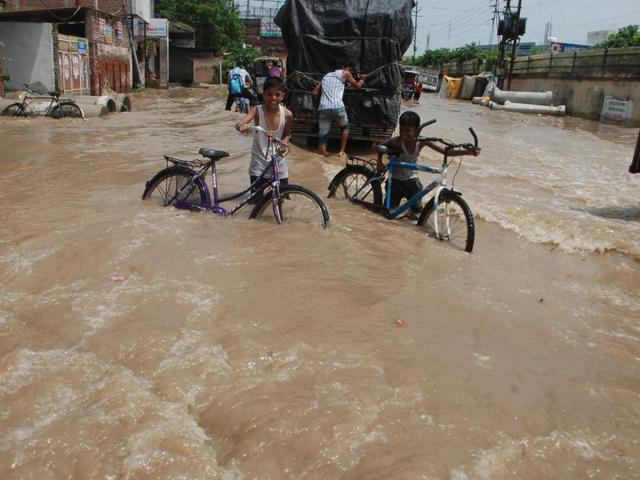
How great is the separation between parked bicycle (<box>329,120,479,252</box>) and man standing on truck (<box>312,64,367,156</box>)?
11.5 feet

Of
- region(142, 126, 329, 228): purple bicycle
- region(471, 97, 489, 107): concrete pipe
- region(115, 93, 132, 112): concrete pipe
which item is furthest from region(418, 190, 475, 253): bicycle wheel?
region(471, 97, 489, 107): concrete pipe

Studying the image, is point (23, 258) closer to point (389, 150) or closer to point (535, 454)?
point (389, 150)

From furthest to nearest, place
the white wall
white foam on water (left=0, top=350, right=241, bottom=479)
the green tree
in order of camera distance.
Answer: the green tree
the white wall
white foam on water (left=0, top=350, right=241, bottom=479)

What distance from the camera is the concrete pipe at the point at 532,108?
27531 millimetres

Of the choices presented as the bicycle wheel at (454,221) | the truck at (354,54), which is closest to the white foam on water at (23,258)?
the bicycle wheel at (454,221)

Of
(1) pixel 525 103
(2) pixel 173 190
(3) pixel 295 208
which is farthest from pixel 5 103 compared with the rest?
(1) pixel 525 103

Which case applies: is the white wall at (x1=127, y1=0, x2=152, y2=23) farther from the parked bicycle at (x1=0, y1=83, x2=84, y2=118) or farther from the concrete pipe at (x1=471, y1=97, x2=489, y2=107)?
the concrete pipe at (x1=471, y1=97, x2=489, y2=107)

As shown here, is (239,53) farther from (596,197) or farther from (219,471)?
(219,471)

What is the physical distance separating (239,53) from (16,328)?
4446cm

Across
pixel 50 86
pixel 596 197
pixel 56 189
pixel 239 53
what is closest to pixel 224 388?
pixel 56 189

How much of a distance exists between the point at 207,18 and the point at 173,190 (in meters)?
47.2

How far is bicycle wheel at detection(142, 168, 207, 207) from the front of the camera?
5.92 meters

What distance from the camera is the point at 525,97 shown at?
30.6m

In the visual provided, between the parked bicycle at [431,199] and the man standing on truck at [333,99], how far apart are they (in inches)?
A: 139
